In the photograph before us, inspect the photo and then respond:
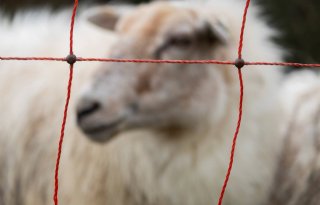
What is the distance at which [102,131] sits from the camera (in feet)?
8.16

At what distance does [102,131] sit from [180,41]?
48 cm

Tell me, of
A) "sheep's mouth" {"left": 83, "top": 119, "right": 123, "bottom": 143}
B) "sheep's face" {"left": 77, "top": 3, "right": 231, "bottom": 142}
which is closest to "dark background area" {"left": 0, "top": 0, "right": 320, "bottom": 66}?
"sheep's face" {"left": 77, "top": 3, "right": 231, "bottom": 142}

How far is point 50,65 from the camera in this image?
3111 mm

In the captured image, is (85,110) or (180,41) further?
(180,41)

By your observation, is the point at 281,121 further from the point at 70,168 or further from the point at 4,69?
the point at 4,69

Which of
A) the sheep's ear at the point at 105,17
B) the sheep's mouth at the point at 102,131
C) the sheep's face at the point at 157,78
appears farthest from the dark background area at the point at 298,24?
the sheep's mouth at the point at 102,131

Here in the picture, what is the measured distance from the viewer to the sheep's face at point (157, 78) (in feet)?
8.25

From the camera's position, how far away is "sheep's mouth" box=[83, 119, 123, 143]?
8.13 feet

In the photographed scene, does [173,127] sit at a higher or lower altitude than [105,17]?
lower

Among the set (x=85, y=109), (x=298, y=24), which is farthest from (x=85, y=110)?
(x=298, y=24)

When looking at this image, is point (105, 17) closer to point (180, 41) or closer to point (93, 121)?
point (180, 41)

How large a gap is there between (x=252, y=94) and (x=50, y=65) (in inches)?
33.0

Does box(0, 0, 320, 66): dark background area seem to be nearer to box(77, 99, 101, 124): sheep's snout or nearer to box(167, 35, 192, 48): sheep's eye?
box(167, 35, 192, 48): sheep's eye

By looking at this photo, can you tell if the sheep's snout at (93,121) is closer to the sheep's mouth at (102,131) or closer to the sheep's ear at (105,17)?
the sheep's mouth at (102,131)
